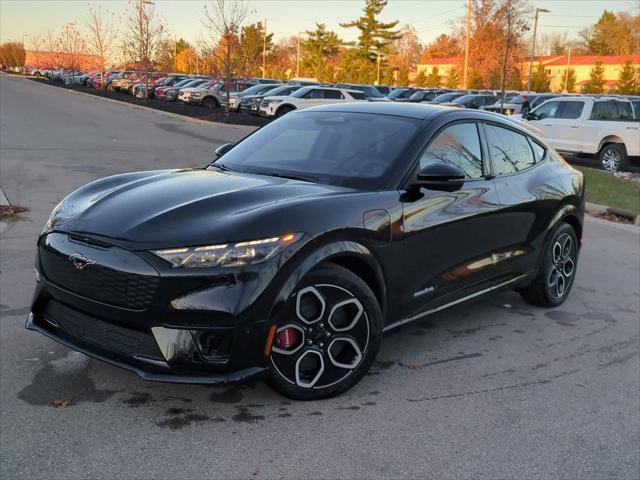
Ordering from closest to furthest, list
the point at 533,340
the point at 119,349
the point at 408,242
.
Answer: the point at 119,349, the point at 408,242, the point at 533,340

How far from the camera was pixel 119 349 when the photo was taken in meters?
3.32

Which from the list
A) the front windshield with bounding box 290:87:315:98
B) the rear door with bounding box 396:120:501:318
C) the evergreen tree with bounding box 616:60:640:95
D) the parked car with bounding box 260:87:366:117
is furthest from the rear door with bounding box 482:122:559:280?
the evergreen tree with bounding box 616:60:640:95

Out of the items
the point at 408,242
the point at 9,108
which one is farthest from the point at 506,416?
the point at 9,108

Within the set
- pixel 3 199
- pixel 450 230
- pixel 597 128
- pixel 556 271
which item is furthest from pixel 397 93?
pixel 450 230

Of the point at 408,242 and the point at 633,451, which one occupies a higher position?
the point at 408,242

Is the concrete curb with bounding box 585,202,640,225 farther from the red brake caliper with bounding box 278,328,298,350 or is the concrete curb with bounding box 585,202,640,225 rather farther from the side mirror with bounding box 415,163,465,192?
the red brake caliper with bounding box 278,328,298,350

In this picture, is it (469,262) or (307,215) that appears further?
(469,262)

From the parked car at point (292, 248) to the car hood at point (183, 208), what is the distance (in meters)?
0.01

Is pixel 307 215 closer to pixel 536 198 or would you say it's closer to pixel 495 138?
pixel 495 138

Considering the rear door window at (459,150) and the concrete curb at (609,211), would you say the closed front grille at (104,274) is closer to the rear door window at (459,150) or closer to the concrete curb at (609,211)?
the rear door window at (459,150)

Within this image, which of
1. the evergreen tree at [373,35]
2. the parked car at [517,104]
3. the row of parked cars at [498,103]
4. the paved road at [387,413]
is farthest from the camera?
the evergreen tree at [373,35]

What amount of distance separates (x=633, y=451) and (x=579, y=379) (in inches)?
35.4

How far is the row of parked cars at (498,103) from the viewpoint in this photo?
16.9 meters

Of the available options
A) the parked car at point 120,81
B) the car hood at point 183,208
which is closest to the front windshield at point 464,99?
the car hood at point 183,208
